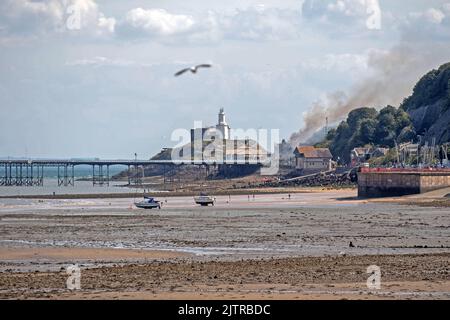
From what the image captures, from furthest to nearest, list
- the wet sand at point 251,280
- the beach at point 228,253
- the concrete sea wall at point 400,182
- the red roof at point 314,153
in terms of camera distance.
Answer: the red roof at point 314,153, the concrete sea wall at point 400,182, the beach at point 228,253, the wet sand at point 251,280

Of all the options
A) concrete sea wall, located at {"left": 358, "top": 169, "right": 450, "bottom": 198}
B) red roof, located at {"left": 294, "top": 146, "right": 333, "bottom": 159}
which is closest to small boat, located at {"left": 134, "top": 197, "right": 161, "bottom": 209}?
concrete sea wall, located at {"left": 358, "top": 169, "right": 450, "bottom": 198}

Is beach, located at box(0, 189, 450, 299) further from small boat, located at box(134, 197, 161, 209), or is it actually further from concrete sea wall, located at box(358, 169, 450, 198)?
concrete sea wall, located at box(358, 169, 450, 198)

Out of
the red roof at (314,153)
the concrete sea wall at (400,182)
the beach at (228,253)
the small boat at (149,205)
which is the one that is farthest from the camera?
the red roof at (314,153)

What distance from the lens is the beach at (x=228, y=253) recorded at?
84.8ft

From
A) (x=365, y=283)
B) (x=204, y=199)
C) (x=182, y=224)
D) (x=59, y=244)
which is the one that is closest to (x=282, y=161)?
(x=204, y=199)

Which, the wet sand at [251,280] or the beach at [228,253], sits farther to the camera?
the beach at [228,253]

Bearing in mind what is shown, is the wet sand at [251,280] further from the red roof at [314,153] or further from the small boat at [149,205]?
the red roof at [314,153]

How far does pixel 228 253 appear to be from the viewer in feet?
120

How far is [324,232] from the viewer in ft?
154

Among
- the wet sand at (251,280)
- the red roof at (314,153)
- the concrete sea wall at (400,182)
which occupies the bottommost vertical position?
the wet sand at (251,280)

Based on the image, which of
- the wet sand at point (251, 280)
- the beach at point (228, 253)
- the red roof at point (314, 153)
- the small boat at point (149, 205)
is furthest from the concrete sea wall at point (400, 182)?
the red roof at point (314, 153)

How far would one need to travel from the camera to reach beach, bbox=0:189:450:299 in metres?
25.8
